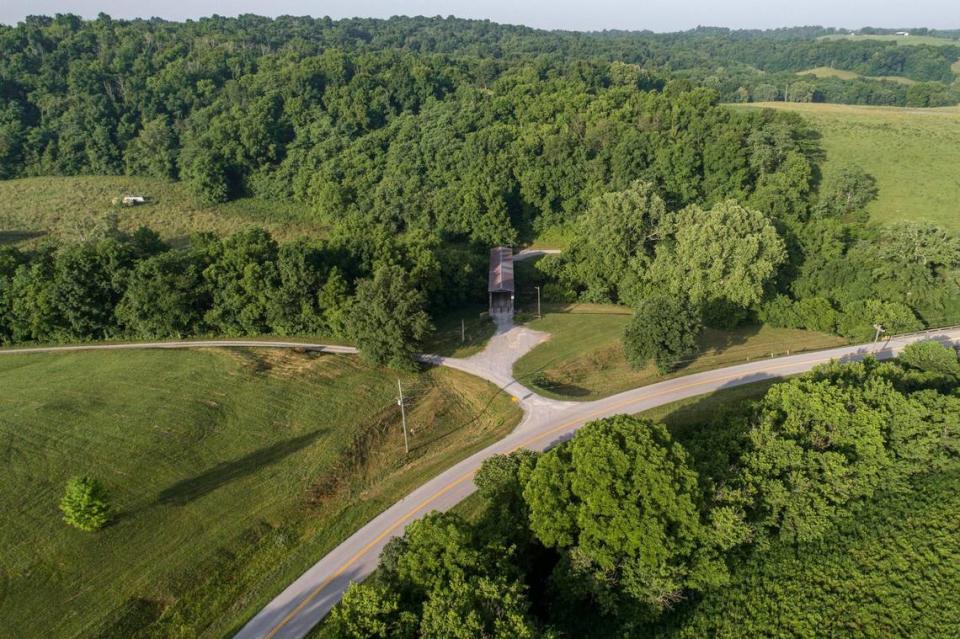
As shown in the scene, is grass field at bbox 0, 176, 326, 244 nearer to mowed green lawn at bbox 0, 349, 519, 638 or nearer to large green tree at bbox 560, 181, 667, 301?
mowed green lawn at bbox 0, 349, 519, 638

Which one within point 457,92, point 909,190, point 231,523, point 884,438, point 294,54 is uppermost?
point 294,54

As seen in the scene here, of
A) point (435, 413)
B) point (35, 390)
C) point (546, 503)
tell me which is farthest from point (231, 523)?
point (35, 390)

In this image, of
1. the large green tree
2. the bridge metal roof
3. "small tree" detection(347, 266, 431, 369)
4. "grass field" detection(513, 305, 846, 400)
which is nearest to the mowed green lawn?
"small tree" detection(347, 266, 431, 369)

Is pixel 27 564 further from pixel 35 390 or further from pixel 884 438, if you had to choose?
pixel 884 438

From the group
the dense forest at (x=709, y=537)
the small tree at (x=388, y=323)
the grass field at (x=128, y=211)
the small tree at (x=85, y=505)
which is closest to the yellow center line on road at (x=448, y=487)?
the dense forest at (x=709, y=537)

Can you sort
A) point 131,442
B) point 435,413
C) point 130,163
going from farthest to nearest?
point 130,163, point 435,413, point 131,442

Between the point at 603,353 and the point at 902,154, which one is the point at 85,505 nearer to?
the point at 603,353

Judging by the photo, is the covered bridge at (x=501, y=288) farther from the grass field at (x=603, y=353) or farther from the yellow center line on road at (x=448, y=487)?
the yellow center line on road at (x=448, y=487)
